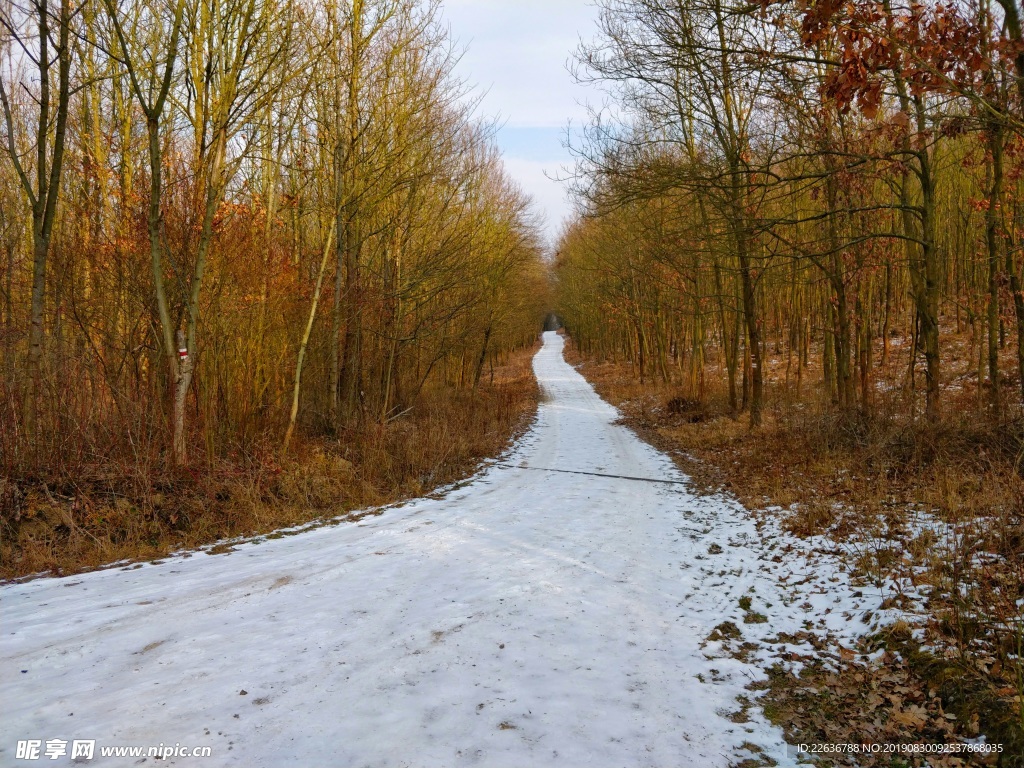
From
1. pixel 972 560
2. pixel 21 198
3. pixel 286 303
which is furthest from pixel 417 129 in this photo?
pixel 972 560

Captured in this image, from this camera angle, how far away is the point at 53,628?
3.68 metres

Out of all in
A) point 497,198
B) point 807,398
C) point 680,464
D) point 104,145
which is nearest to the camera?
point 680,464

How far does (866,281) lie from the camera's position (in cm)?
1570

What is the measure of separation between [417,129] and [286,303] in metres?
4.56

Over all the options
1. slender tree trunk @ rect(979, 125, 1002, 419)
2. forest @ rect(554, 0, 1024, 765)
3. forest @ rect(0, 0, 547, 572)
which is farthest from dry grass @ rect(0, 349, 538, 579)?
slender tree trunk @ rect(979, 125, 1002, 419)

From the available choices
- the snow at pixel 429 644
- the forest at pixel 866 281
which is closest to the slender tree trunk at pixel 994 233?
the forest at pixel 866 281

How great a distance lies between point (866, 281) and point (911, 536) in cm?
1334

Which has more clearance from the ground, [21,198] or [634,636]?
[21,198]

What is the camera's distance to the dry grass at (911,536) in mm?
2922

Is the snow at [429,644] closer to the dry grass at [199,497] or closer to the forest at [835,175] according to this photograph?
the dry grass at [199,497]

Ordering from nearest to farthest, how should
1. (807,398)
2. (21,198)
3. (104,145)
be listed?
(104,145) → (21,198) → (807,398)

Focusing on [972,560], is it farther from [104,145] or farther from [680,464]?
[104,145]

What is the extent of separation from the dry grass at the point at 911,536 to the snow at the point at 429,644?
0.38 m

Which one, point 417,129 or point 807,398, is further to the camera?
point 807,398
